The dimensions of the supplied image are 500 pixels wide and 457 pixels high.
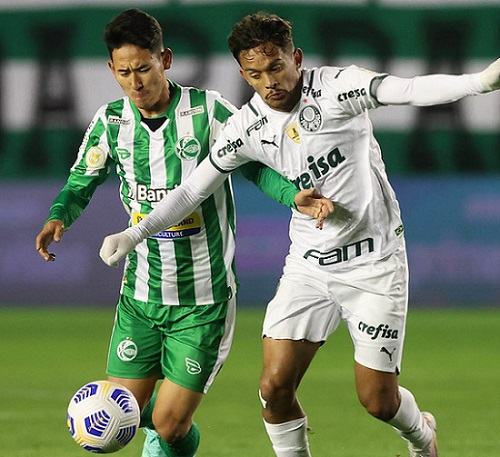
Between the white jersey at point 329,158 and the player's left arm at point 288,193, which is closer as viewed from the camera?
the player's left arm at point 288,193

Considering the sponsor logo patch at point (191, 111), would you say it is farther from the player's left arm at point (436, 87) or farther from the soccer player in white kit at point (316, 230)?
the player's left arm at point (436, 87)

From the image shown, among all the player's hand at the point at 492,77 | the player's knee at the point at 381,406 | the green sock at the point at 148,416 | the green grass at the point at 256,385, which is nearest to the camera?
the player's hand at the point at 492,77

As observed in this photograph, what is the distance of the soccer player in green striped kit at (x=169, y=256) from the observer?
16.7 feet

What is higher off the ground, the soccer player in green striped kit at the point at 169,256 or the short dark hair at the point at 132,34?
the short dark hair at the point at 132,34

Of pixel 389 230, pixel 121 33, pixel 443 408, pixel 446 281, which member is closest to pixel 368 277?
pixel 389 230

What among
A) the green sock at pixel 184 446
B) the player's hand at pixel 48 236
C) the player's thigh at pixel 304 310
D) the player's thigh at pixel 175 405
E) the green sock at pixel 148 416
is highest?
the player's hand at pixel 48 236

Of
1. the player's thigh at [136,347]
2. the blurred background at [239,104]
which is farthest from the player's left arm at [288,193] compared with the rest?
the blurred background at [239,104]

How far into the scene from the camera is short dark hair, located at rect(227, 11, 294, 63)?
4684 mm

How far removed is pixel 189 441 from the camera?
5.18 metres

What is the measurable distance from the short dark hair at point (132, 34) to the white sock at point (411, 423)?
6.26ft

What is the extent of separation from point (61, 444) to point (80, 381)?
7.16 ft

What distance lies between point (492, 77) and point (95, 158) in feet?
6.84

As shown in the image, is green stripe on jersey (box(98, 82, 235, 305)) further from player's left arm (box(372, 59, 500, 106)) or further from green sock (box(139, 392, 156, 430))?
player's left arm (box(372, 59, 500, 106))

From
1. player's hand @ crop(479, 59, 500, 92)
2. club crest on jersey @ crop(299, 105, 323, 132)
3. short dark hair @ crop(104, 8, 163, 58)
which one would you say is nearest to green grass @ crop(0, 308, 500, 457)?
club crest on jersey @ crop(299, 105, 323, 132)
